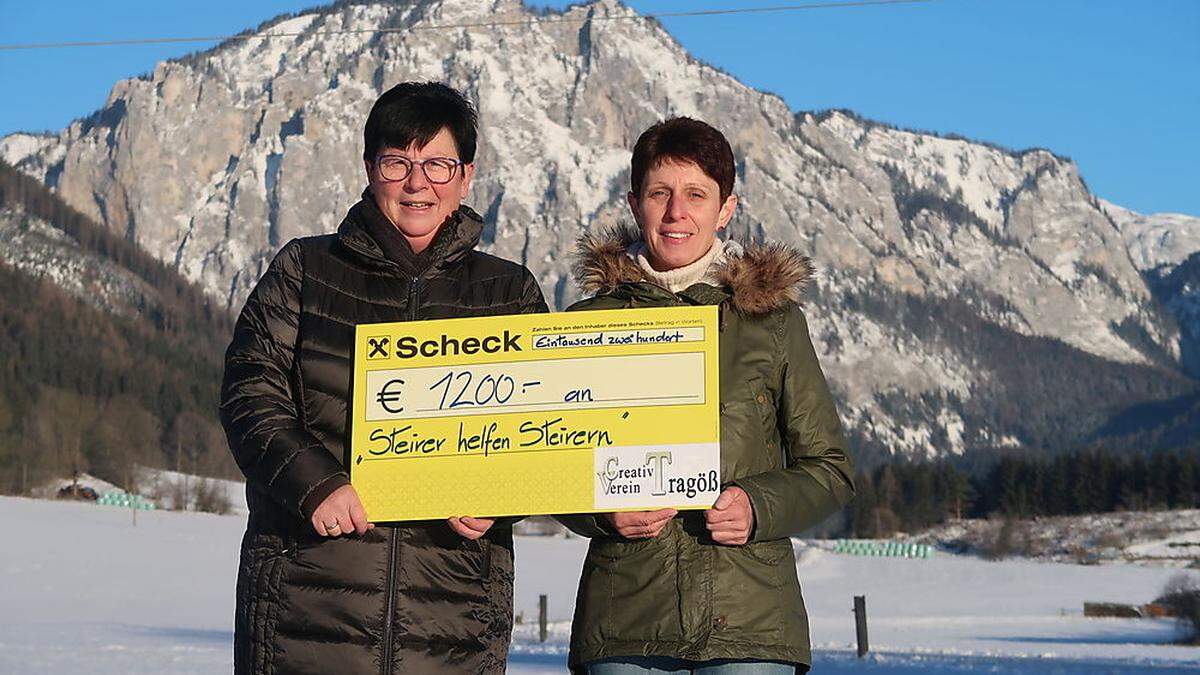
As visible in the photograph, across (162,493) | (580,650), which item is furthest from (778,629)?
(162,493)

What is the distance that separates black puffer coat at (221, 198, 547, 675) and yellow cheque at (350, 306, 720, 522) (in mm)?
129

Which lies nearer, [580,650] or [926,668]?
[580,650]

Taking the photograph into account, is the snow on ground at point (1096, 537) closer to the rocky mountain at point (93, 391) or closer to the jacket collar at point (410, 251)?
the rocky mountain at point (93, 391)

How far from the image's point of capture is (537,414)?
5211 millimetres

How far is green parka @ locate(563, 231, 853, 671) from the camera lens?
16.3ft

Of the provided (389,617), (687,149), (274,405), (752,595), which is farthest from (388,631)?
(687,149)

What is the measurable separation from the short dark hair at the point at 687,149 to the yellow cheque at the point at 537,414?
1.69ft

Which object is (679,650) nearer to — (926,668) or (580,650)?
(580,650)

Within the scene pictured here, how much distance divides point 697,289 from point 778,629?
116 centimetres

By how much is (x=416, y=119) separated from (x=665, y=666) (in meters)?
2.08

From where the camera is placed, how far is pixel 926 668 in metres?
21.7

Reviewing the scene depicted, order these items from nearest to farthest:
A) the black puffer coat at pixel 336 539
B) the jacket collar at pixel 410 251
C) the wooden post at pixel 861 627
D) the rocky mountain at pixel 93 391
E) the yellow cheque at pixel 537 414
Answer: the yellow cheque at pixel 537 414, the black puffer coat at pixel 336 539, the jacket collar at pixel 410 251, the wooden post at pixel 861 627, the rocky mountain at pixel 93 391

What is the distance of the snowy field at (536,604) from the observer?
2320 centimetres

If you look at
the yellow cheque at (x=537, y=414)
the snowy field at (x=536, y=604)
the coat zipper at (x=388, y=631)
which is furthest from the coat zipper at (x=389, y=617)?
the snowy field at (x=536, y=604)
